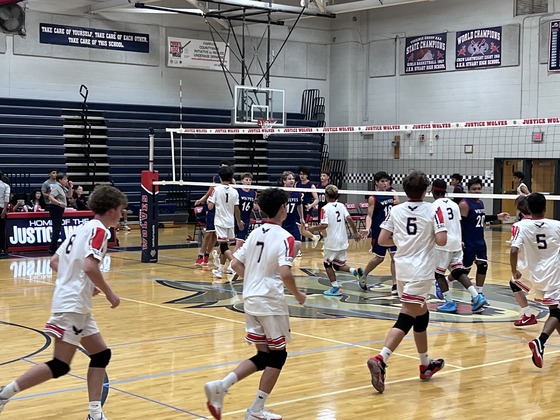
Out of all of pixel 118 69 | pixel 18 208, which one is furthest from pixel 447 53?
pixel 18 208

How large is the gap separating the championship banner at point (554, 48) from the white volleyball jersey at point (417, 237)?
17.6 m

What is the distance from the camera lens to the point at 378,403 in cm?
624

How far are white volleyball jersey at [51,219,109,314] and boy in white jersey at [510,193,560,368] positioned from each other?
398cm

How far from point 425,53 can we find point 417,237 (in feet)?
66.4

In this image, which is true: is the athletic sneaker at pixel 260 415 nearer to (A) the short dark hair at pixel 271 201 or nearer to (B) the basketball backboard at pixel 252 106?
(A) the short dark hair at pixel 271 201

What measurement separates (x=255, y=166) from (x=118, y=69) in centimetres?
496

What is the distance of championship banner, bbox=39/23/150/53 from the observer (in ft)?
74.8

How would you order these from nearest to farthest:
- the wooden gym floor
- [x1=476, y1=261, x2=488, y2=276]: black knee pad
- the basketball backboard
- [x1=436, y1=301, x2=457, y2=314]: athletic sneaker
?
the wooden gym floor < [x1=436, y1=301, x2=457, y2=314]: athletic sneaker < [x1=476, y1=261, x2=488, y2=276]: black knee pad < the basketball backboard

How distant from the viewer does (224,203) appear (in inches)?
528

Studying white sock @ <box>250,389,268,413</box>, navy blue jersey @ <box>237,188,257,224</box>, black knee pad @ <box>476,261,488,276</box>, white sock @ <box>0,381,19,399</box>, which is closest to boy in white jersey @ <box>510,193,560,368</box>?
black knee pad @ <box>476,261,488,276</box>

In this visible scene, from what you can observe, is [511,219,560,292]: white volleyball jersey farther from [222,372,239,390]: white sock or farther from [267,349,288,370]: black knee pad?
[222,372,239,390]: white sock

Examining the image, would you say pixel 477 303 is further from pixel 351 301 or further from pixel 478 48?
pixel 478 48

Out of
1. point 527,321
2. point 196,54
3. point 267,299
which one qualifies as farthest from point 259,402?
point 196,54

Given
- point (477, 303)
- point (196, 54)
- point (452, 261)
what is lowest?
point (477, 303)
